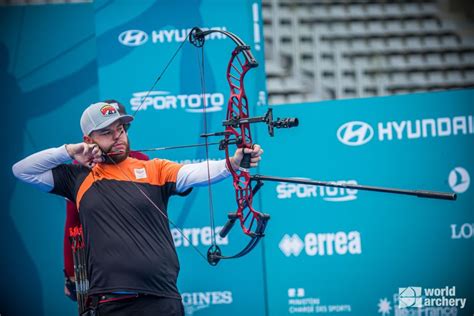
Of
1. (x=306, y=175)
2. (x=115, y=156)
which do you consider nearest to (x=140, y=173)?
(x=115, y=156)

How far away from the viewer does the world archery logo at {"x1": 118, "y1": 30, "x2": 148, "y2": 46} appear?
412cm

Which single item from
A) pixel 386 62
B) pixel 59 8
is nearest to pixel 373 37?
pixel 386 62

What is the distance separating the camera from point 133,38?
412cm

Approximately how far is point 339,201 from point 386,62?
5057mm

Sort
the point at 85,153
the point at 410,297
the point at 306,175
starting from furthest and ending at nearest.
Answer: the point at 306,175, the point at 410,297, the point at 85,153

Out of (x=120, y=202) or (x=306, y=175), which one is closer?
(x=120, y=202)

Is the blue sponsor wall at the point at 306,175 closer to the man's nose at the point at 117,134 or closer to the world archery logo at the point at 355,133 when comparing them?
the world archery logo at the point at 355,133

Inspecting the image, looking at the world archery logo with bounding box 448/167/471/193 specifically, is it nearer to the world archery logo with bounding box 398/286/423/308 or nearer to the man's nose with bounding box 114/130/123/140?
the world archery logo with bounding box 398/286/423/308

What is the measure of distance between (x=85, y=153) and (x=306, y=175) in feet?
5.25

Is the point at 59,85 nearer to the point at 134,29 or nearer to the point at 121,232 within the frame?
the point at 134,29

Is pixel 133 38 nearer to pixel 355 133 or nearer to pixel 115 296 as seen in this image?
pixel 355 133

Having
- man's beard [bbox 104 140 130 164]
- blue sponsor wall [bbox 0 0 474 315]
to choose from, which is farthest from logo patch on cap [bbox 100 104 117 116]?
blue sponsor wall [bbox 0 0 474 315]

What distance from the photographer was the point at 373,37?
29.1ft

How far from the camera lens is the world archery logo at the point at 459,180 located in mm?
3953
